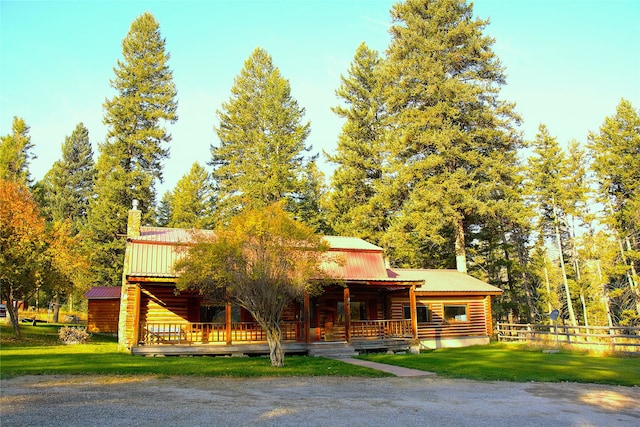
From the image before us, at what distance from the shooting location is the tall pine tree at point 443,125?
100 feet

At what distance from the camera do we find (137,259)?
64.3 ft

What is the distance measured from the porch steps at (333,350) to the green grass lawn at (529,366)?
0.87 meters

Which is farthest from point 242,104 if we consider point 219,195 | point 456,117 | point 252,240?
point 252,240

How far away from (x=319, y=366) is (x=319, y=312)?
7.93m

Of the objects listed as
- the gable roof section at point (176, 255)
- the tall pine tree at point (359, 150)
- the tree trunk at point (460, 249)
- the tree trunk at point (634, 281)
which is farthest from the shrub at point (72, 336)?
the tree trunk at point (634, 281)

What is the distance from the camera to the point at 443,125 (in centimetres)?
3189

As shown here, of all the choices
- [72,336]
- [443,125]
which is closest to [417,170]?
[443,125]

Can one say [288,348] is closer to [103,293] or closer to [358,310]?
[358,310]

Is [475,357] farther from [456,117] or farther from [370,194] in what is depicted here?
[370,194]

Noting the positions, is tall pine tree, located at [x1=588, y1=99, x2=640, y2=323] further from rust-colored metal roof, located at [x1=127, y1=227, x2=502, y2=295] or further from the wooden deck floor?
the wooden deck floor

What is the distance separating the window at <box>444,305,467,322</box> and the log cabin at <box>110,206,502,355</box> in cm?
6

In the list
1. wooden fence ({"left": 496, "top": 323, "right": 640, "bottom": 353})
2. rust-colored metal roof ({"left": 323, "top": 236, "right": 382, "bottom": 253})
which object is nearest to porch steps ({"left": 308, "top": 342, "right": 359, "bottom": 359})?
rust-colored metal roof ({"left": 323, "top": 236, "right": 382, "bottom": 253})

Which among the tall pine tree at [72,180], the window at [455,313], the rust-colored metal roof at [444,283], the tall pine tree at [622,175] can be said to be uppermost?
the tall pine tree at [72,180]

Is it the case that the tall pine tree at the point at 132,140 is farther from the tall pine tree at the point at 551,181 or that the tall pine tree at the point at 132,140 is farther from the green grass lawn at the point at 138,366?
the tall pine tree at the point at 551,181
